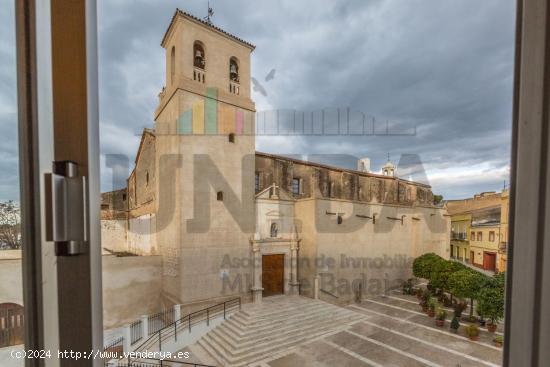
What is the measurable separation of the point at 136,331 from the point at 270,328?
2052 millimetres

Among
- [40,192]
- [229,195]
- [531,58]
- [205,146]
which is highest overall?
[205,146]

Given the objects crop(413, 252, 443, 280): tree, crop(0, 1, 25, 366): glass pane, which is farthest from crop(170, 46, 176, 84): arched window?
crop(413, 252, 443, 280): tree

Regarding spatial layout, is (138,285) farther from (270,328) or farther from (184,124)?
(184,124)

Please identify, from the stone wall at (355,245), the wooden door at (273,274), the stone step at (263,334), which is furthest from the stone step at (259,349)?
the stone wall at (355,245)

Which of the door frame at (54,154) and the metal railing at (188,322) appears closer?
the door frame at (54,154)

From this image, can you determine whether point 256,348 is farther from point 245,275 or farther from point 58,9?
point 58,9

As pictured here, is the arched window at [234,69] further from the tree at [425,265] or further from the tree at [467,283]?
the tree at [425,265]

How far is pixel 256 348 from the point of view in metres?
3.45

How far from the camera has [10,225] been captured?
37cm

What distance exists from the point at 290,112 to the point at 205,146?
2.40 m

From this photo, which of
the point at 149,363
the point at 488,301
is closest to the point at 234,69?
the point at 149,363

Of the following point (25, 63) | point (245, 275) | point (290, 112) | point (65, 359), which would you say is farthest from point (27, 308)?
point (245, 275)

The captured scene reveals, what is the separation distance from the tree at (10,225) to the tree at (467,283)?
5.47m

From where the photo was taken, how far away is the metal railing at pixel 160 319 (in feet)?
12.9
